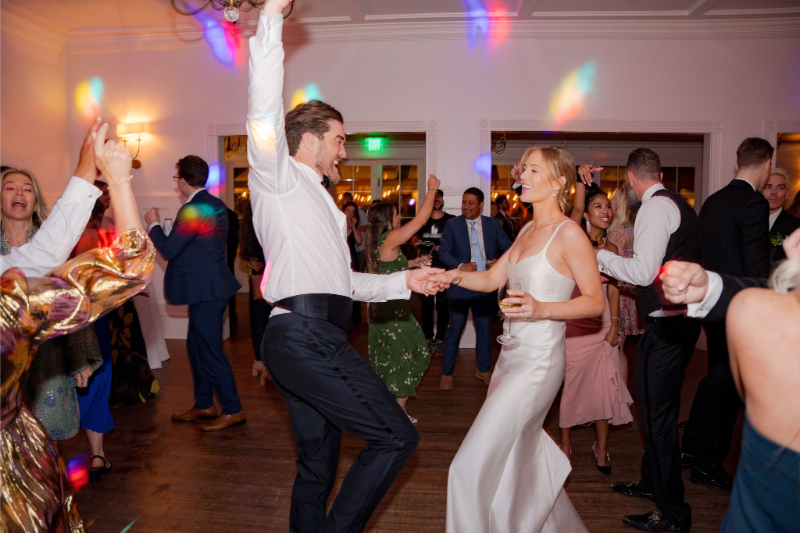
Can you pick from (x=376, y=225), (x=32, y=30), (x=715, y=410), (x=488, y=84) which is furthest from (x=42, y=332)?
(x=32, y=30)

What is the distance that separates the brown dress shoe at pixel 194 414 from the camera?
3850 mm

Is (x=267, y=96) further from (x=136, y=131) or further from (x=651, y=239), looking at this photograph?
(x=136, y=131)

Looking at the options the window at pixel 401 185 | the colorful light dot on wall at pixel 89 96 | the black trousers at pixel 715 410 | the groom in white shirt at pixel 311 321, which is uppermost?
the colorful light dot on wall at pixel 89 96

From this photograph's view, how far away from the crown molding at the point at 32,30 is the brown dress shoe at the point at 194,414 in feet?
16.1

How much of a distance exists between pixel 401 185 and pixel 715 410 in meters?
8.12

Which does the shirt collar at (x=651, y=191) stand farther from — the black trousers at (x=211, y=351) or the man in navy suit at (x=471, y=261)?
the black trousers at (x=211, y=351)

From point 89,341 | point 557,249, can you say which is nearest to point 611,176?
point 557,249

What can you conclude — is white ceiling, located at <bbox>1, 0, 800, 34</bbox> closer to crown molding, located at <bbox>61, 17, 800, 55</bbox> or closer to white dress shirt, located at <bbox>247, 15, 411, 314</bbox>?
crown molding, located at <bbox>61, 17, 800, 55</bbox>

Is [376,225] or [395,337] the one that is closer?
[395,337]

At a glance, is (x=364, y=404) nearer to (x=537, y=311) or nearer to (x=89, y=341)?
(x=537, y=311)

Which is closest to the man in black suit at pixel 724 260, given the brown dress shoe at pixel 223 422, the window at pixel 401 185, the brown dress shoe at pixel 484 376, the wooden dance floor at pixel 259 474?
the wooden dance floor at pixel 259 474

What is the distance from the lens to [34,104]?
6.33 metres

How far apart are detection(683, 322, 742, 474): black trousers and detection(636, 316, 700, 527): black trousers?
65cm

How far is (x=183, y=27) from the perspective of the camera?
634cm
